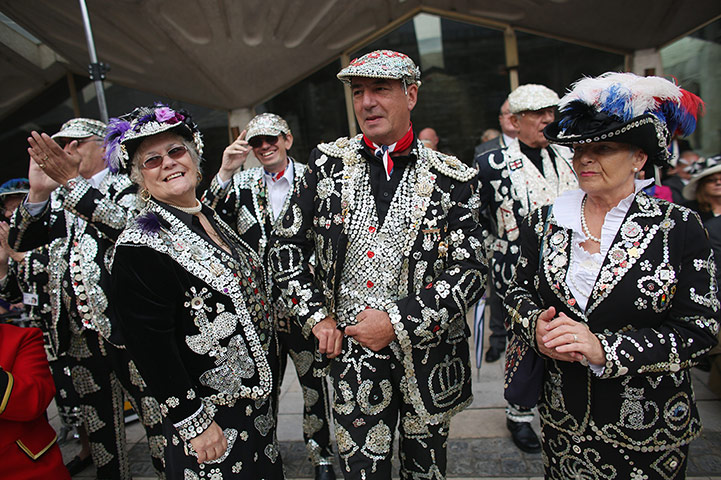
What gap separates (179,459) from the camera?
191cm

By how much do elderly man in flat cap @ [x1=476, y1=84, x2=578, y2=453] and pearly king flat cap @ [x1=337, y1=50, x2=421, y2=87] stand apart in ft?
4.57

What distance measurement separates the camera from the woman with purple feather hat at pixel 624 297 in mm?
1682

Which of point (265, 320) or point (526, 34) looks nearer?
point (265, 320)

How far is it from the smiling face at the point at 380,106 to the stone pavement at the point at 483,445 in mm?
2133

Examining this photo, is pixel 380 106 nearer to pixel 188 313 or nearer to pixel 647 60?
pixel 188 313

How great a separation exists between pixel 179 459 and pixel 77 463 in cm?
210

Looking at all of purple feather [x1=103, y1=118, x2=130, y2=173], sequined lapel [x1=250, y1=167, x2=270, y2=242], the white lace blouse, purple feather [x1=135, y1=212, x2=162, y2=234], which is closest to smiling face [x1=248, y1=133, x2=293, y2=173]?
sequined lapel [x1=250, y1=167, x2=270, y2=242]

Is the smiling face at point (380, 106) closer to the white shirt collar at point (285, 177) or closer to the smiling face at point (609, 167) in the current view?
the smiling face at point (609, 167)

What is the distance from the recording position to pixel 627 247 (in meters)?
1.74

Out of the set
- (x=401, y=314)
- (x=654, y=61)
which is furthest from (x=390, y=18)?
(x=401, y=314)

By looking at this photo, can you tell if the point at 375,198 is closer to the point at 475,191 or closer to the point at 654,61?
the point at 475,191

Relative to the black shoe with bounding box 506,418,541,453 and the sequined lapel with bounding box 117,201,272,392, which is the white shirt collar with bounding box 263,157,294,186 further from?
the black shoe with bounding box 506,418,541,453

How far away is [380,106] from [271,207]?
4.67 feet

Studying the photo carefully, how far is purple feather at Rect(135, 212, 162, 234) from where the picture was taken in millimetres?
1817
